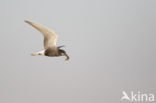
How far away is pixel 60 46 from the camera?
4.89 metres

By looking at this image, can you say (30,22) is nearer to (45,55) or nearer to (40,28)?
(40,28)

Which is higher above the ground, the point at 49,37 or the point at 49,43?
the point at 49,37

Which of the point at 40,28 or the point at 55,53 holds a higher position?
the point at 40,28

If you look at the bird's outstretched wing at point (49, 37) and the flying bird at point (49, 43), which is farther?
the bird's outstretched wing at point (49, 37)

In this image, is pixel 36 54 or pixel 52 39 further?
pixel 52 39

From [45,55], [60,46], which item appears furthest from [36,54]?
[60,46]

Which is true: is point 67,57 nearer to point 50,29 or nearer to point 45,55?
point 45,55

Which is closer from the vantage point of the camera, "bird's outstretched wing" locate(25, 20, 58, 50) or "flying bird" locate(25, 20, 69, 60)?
"flying bird" locate(25, 20, 69, 60)

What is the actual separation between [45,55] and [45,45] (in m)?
0.45

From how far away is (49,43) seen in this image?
5.24 meters

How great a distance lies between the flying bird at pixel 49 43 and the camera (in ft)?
15.7

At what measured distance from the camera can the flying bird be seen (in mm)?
4781

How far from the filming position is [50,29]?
5.16 metres

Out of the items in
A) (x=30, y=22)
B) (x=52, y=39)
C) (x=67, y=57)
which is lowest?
(x=67, y=57)
